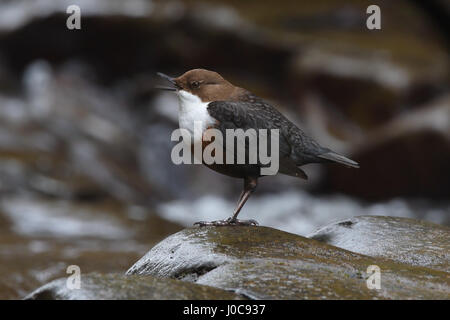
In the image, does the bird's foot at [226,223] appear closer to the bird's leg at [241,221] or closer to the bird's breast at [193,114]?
the bird's leg at [241,221]

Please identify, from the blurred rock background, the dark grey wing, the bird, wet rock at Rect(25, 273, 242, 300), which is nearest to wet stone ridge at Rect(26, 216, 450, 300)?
wet rock at Rect(25, 273, 242, 300)

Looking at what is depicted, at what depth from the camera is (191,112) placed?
12.6ft

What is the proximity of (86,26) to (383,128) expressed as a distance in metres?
5.38

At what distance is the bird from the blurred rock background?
121 inches

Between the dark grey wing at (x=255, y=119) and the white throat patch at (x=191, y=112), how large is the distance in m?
0.04

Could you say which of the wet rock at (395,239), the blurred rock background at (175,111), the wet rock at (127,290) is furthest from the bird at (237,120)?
the blurred rock background at (175,111)

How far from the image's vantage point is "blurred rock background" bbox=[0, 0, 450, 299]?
8.55 meters

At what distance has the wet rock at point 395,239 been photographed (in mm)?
3652

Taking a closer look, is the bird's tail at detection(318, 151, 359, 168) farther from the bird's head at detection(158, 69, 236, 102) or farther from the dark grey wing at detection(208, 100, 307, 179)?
the bird's head at detection(158, 69, 236, 102)

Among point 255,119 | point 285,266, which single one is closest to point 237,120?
point 255,119

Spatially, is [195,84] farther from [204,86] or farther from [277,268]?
[277,268]

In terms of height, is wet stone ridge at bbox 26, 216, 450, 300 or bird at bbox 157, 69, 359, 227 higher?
bird at bbox 157, 69, 359, 227
